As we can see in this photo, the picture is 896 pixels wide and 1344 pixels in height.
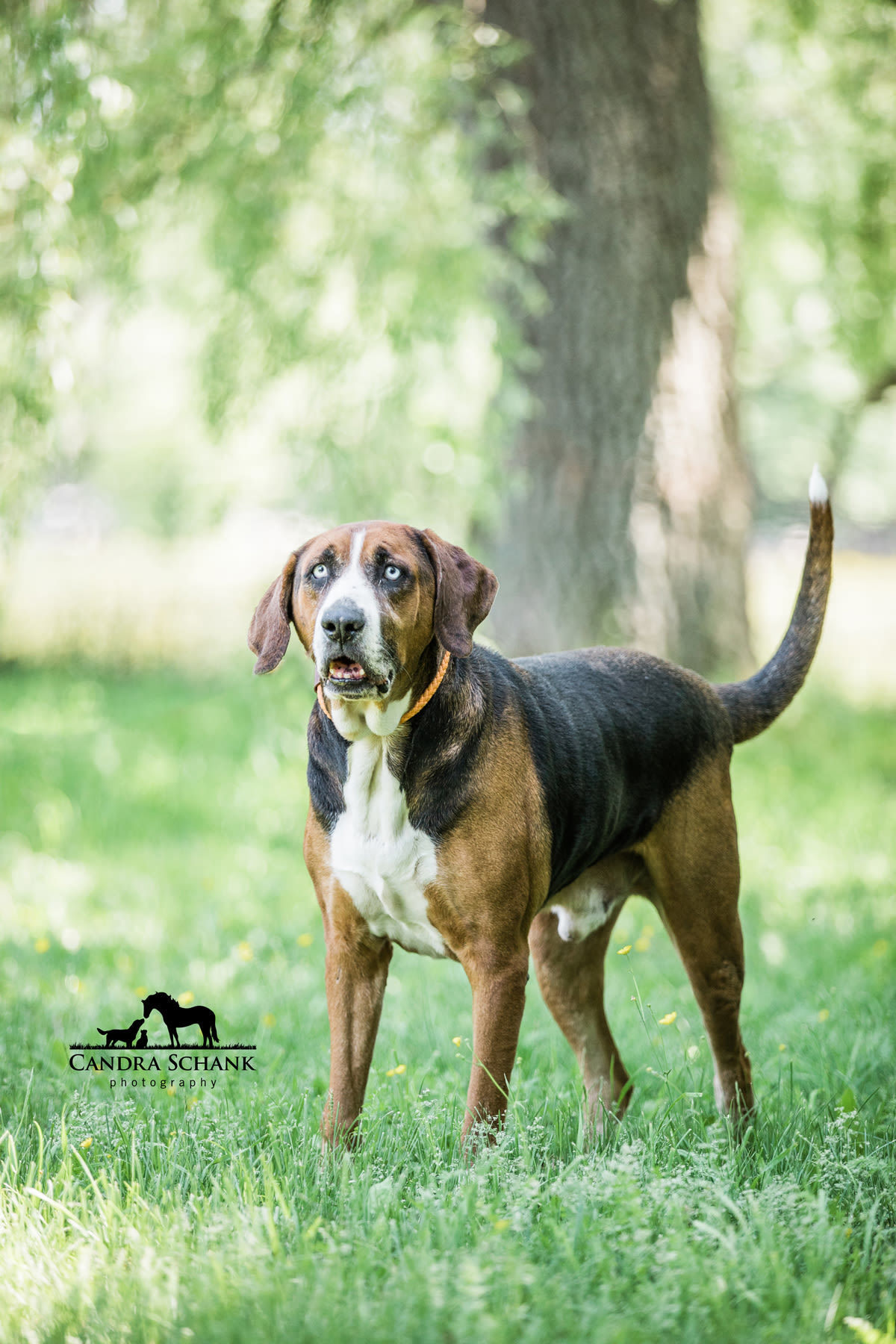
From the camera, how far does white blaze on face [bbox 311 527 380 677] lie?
10.4ft

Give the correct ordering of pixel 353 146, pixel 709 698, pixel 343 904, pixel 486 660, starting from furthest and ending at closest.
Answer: pixel 353 146, pixel 709 698, pixel 486 660, pixel 343 904

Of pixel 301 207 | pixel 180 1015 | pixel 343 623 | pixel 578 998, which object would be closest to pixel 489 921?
pixel 343 623

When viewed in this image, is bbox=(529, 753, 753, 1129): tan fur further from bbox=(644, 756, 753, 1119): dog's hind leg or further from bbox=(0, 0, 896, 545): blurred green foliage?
bbox=(0, 0, 896, 545): blurred green foliage

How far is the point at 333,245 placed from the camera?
24.8ft

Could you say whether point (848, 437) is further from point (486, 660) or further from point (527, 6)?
point (486, 660)

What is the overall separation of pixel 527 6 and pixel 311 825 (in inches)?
274

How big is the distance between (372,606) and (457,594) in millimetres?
324

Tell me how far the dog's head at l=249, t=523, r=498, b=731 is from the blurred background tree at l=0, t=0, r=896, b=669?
3445mm

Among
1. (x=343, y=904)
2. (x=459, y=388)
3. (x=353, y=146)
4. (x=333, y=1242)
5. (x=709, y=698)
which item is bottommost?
(x=333, y=1242)

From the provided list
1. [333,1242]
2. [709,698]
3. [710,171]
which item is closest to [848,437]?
[710,171]

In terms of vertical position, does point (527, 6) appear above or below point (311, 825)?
above

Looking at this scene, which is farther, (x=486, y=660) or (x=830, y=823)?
(x=830, y=823)

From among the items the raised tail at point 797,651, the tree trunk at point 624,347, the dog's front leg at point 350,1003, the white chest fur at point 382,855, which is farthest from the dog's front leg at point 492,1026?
the tree trunk at point 624,347

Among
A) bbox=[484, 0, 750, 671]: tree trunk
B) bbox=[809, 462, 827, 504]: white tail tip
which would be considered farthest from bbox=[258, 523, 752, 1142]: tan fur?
bbox=[484, 0, 750, 671]: tree trunk
